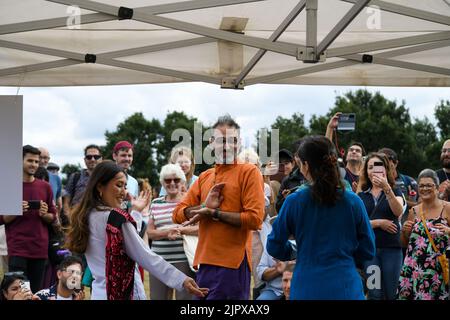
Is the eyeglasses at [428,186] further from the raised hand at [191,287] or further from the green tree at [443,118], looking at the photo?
the green tree at [443,118]

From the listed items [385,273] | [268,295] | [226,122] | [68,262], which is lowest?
[268,295]

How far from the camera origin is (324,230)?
471 cm

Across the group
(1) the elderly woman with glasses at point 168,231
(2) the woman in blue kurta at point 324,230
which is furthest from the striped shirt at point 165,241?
(2) the woman in blue kurta at point 324,230

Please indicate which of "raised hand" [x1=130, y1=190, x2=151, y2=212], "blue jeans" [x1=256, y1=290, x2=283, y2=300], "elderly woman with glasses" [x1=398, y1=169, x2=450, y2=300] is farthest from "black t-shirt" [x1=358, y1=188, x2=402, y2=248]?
"raised hand" [x1=130, y1=190, x2=151, y2=212]

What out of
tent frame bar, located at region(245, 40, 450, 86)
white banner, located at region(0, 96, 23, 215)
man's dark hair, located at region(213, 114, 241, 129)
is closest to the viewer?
man's dark hair, located at region(213, 114, 241, 129)

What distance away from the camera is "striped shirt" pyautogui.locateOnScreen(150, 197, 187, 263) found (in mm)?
7641

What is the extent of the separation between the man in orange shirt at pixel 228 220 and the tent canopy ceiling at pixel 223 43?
860 millimetres

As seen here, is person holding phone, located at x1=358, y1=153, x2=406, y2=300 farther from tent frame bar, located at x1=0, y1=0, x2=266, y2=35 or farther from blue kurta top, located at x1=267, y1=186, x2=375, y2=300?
blue kurta top, located at x1=267, y1=186, x2=375, y2=300

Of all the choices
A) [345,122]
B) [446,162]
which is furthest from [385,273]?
[446,162]

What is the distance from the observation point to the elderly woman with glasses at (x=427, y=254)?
741 cm

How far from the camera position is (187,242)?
24.7 ft

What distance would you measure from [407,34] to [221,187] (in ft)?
7.33

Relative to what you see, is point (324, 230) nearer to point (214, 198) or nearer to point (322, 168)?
point (322, 168)

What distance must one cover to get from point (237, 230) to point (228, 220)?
14 cm
